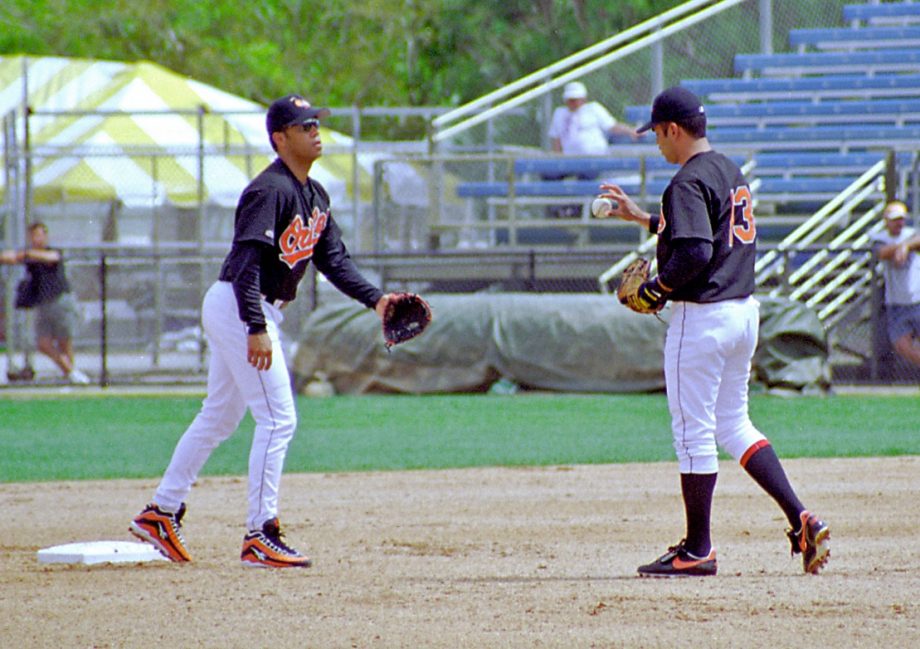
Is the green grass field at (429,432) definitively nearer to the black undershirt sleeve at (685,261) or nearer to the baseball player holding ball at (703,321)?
the baseball player holding ball at (703,321)

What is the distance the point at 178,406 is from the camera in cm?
1488

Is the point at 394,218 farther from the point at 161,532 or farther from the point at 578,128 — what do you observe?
the point at 161,532

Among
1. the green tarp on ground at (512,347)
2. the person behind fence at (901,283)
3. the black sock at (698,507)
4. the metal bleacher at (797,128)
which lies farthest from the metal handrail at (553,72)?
the black sock at (698,507)

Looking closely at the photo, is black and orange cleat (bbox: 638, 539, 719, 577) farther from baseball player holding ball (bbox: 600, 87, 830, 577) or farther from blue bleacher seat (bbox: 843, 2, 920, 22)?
blue bleacher seat (bbox: 843, 2, 920, 22)

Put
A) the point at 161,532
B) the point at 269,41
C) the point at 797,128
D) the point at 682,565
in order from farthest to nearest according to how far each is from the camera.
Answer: the point at 269,41 → the point at 797,128 → the point at 161,532 → the point at 682,565

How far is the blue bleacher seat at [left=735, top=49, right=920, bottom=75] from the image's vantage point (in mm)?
20375

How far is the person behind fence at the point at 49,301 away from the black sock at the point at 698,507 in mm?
11817

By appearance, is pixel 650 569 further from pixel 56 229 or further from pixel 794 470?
pixel 56 229

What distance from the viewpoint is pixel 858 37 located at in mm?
20906

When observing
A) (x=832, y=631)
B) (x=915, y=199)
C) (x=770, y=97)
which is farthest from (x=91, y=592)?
(x=770, y=97)

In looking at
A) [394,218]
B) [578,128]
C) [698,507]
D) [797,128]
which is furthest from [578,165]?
[698,507]

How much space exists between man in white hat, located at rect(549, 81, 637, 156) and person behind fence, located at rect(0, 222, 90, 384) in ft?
19.5

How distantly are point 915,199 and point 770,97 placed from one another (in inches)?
167

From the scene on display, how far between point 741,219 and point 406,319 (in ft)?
5.41
